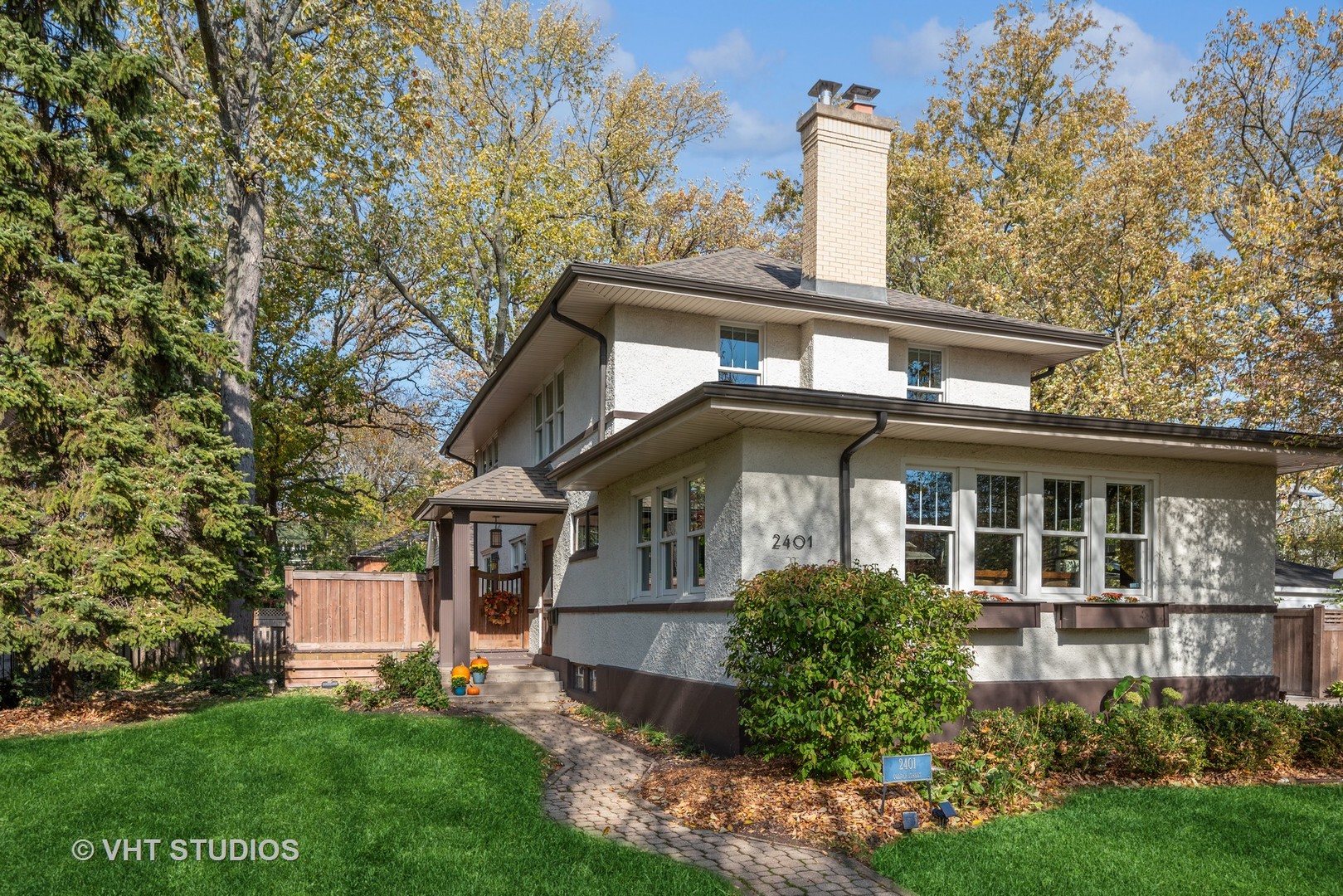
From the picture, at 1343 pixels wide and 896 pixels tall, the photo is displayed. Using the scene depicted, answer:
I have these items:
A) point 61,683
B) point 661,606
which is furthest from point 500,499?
point 61,683

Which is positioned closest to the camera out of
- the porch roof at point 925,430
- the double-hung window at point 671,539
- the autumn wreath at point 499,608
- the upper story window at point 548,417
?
the porch roof at point 925,430

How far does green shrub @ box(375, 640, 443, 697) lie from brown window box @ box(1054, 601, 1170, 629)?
26.5ft

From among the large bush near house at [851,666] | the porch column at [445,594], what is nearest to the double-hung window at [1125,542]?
the large bush near house at [851,666]

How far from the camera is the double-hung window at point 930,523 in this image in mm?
10844

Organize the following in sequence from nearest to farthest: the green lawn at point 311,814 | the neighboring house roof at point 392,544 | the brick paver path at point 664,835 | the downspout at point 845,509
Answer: the green lawn at point 311,814, the brick paver path at point 664,835, the downspout at point 845,509, the neighboring house roof at point 392,544

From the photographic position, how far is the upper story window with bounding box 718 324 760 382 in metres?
13.9

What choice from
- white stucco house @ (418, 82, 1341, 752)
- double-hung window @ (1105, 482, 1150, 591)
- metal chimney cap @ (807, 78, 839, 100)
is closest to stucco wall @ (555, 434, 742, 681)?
white stucco house @ (418, 82, 1341, 752)

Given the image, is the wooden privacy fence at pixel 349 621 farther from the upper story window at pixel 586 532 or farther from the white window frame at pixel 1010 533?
the white window frame at pixel 1010 533

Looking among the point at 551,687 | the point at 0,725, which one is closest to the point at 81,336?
the point at 0,725

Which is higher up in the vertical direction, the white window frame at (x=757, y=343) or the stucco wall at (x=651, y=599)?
the white window frame at (x=757, y=343)

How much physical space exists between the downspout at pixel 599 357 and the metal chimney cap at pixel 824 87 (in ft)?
16.6

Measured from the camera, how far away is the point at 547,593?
17.0 meters

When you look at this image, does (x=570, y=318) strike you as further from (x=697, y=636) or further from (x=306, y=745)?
Answer: (x=306, y=745)

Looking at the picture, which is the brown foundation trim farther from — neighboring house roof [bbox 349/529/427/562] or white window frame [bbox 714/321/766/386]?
neighboring house roof [bbox 349/529/427/562]
